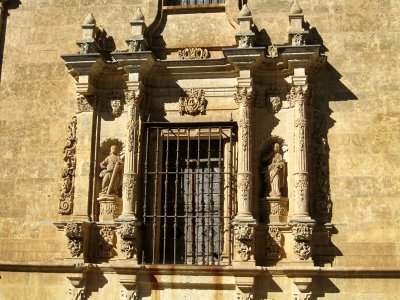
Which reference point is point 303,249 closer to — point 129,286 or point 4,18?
point 129,286

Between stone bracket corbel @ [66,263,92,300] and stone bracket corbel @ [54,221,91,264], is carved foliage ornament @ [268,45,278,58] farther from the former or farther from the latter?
stone bracket corbel @ [66,263,92,300]

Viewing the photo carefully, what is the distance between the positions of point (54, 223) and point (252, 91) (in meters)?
4.11

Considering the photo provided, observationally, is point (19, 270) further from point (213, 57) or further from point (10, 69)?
point (213, 57)

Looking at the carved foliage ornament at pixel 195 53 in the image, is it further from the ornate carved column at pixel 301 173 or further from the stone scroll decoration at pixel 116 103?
the ornate carved column at pixel 301 173

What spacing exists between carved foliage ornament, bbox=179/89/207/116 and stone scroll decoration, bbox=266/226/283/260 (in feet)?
8.08

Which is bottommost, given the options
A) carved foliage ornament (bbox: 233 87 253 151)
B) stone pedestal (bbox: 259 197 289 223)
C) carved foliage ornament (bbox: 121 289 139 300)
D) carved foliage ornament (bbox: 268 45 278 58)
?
A: carved foliage ornament (bbox: 121 289 139 300)

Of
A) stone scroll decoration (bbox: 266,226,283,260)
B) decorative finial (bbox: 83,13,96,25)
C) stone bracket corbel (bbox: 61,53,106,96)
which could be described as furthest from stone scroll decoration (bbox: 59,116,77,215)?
stone scroll decoration (bbox: 266,226,283,260)

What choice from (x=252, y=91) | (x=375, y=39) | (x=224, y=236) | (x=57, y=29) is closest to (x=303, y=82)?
(x=252, y=91)

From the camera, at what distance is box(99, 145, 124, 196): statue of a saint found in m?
11.4

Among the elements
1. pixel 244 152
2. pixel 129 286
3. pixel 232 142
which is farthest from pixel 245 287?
pixel 232 142

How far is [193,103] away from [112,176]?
1.93m

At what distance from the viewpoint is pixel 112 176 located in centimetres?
1136

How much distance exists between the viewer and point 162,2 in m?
12.2

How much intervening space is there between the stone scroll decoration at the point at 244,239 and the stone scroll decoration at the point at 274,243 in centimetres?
40
